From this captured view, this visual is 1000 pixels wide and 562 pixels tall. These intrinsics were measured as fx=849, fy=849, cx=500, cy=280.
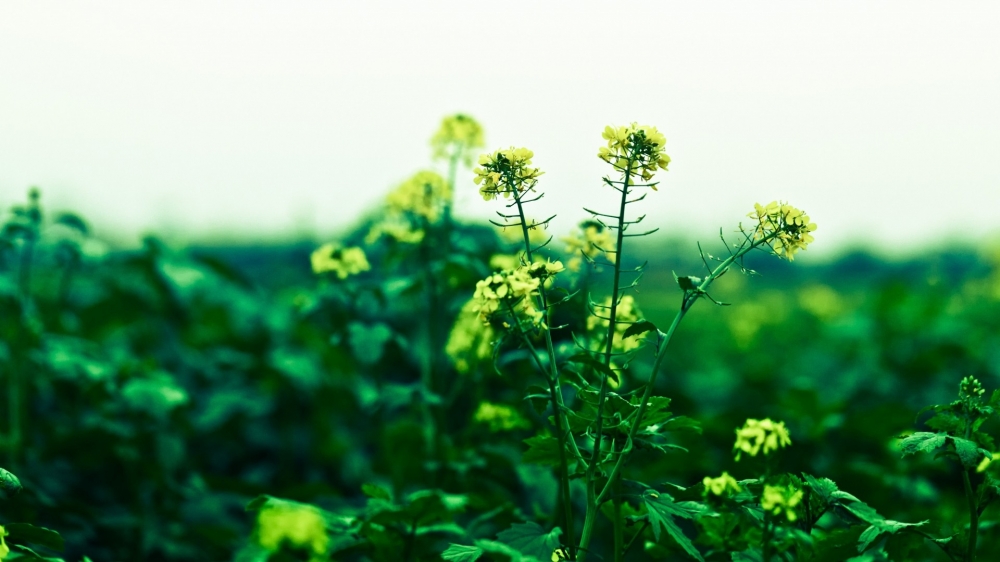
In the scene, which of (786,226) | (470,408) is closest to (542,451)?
(786,226)

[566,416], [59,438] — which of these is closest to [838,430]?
[566,416]

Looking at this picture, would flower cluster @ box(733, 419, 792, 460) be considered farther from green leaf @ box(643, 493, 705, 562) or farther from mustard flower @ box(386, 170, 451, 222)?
mustard flower @ box(386, 170, 451, 222)

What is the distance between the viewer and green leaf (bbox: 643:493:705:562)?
74.4 inches

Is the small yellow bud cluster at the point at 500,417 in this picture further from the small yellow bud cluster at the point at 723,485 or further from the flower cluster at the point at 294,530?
the flower cluster at the point at 294,530

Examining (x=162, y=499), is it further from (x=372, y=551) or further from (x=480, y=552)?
(x=480, y=552)

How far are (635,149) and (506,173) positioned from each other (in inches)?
11.9

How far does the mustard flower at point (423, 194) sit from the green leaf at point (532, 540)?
5.44 feet

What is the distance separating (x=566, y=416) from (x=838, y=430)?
2567 millimetres

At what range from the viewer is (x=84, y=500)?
4.09 metres

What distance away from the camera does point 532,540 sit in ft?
6.51

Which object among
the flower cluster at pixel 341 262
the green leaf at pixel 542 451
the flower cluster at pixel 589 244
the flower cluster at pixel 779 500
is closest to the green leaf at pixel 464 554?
the green leaf at pixel 542 451

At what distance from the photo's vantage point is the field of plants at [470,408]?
2014mm

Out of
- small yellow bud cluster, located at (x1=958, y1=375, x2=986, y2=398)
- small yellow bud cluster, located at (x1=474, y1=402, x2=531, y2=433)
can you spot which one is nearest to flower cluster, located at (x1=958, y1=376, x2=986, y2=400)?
small yellow bud cluster, located at (x1=958, y1=375, x2=986, y2=398)

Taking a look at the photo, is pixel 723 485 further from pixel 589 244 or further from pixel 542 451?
pixel 589 244
